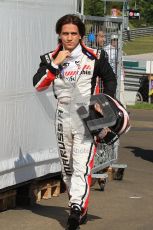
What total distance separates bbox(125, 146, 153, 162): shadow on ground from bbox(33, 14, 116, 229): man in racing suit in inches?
227

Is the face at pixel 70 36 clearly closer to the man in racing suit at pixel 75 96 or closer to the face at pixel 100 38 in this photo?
the man in racing suit at pixel 75 96

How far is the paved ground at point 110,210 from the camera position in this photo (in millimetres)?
7777

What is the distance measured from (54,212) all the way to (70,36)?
209 centimetres

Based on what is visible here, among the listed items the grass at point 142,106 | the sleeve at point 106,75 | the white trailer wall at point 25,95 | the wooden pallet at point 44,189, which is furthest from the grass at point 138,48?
the sleeve at point 106,75

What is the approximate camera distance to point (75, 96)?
727cm

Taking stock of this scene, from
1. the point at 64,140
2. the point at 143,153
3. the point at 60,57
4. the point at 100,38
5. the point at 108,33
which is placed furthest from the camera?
the point at 143,153

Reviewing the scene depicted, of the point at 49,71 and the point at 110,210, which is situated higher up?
the point at 49,71

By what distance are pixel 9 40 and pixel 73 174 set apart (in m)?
1.54

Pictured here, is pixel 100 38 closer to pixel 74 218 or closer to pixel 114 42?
pixel 114 42

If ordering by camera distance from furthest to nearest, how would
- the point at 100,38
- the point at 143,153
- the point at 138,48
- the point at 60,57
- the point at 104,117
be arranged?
the point at 138,48 → the point at 143,153 → the point at 100,38 → the point at 104,117 → the point at 60,57

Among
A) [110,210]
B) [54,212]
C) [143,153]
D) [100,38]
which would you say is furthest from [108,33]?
[143,153]

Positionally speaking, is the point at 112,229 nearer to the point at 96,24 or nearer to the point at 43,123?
the point at 43,123

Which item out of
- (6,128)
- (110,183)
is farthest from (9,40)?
(110,183)

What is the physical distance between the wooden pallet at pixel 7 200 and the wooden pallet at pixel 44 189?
1.01ft
